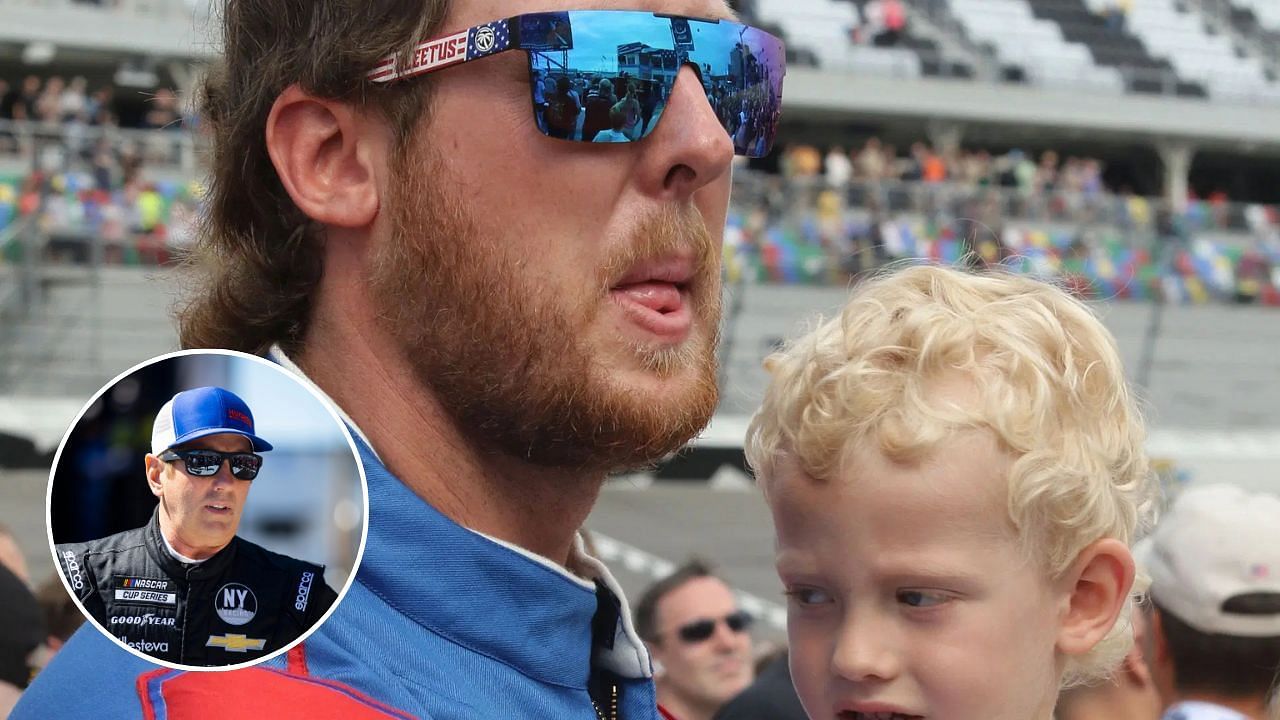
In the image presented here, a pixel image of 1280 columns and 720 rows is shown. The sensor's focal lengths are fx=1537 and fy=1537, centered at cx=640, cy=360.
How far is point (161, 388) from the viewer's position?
45.3 inches

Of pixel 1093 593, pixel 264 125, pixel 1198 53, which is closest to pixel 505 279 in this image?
pixel 264 125

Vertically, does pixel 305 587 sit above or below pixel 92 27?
above

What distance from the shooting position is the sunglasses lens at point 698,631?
480cm

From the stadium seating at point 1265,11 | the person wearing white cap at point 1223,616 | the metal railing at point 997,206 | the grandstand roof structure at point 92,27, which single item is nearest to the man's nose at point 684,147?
the person wearing white cap at point 1223,616

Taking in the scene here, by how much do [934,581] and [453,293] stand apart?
67cm

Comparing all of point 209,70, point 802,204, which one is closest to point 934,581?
point 209,70

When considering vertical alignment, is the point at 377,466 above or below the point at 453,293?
below

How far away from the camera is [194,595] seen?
3.77ft

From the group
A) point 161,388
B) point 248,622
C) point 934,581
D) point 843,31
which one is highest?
point 161,388

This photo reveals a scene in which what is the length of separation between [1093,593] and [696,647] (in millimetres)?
2922

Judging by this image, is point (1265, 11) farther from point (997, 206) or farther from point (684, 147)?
point (684, 147)

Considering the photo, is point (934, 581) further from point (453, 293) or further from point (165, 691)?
point (165, 691)

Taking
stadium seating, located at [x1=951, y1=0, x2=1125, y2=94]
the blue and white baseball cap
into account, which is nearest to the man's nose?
the blue and white baseball cap

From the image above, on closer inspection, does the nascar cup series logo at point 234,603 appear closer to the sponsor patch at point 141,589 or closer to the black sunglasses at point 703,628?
the sponsor patch at point 141,589
